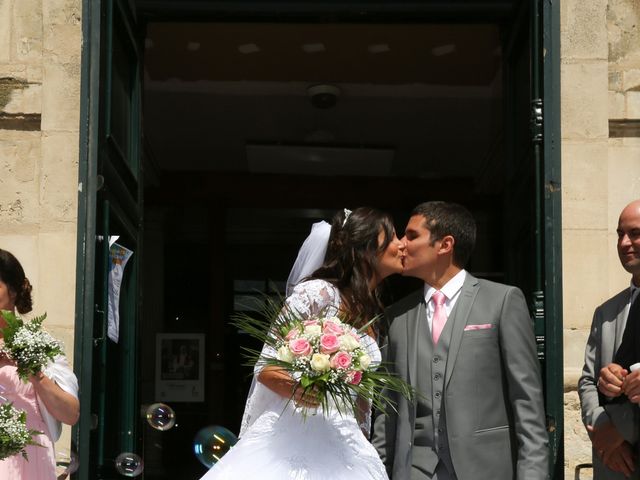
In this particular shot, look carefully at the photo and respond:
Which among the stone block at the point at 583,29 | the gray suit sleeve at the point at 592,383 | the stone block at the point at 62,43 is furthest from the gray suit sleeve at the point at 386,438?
the stone block at the point at 62,43

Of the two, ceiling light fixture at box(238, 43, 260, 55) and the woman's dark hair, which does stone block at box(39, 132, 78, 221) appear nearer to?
the woman's dark hair

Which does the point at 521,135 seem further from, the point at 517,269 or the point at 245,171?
the point at 245,171

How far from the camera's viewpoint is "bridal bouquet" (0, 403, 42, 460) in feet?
14.3

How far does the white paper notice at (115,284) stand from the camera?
6082mm

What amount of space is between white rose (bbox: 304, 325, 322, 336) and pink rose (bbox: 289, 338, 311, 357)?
58 millimetres

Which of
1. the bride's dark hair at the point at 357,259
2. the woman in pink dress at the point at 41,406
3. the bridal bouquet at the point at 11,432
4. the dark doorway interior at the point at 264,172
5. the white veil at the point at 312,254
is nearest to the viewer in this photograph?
the bridal bouquet at the point at 11,432

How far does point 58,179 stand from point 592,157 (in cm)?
314

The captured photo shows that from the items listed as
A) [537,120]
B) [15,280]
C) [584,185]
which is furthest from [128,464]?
[584,185]

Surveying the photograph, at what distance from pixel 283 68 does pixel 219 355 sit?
3.42 m

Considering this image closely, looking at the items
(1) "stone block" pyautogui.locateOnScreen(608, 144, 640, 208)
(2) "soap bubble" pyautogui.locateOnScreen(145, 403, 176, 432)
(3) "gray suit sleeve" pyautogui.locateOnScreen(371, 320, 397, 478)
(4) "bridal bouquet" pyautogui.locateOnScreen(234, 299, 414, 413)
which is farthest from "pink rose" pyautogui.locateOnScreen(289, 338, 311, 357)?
(1) "stone block" pyautogui.locateOnScreen(608, 144, 640, 208)

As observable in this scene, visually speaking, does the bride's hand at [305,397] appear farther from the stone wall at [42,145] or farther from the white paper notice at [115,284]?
the stone wall at [42,145]

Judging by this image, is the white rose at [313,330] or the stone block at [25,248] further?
the stone block at [25,248]

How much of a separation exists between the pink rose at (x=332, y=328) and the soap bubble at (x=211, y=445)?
1.55 meters

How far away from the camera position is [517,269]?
22.0 feet
